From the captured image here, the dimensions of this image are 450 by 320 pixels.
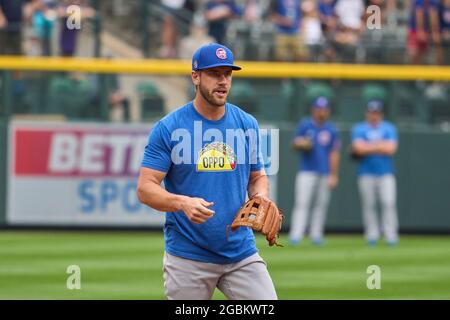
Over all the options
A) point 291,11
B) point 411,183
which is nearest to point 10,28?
point 291,11

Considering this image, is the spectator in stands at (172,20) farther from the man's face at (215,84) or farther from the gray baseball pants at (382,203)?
the man's face at (215,84)

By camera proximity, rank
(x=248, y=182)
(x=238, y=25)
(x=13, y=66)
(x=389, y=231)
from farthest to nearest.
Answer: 1. (x=238, y=25)
2. (x=13, y=66)
3. (x=389, y=231)
4. (x=248, y=182)

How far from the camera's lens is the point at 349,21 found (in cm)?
2403

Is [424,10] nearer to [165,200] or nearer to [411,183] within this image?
[411,183]

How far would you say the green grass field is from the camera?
13492mm

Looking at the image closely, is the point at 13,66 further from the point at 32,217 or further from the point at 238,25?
the point at 238,25

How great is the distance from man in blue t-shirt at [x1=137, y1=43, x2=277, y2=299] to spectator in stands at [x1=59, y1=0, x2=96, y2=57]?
14.5 metres

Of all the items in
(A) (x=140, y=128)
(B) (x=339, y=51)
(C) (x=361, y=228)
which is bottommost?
(C) (x=361, y=228)

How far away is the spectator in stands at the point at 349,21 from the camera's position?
23302 mm

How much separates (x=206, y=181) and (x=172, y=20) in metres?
16.1

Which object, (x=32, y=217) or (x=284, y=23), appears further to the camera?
(x=284, y=23)

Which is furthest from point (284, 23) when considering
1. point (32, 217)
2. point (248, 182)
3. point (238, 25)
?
point (248, 182)

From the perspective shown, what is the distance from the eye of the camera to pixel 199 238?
7.93 meters

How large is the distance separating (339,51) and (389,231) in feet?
15.0
